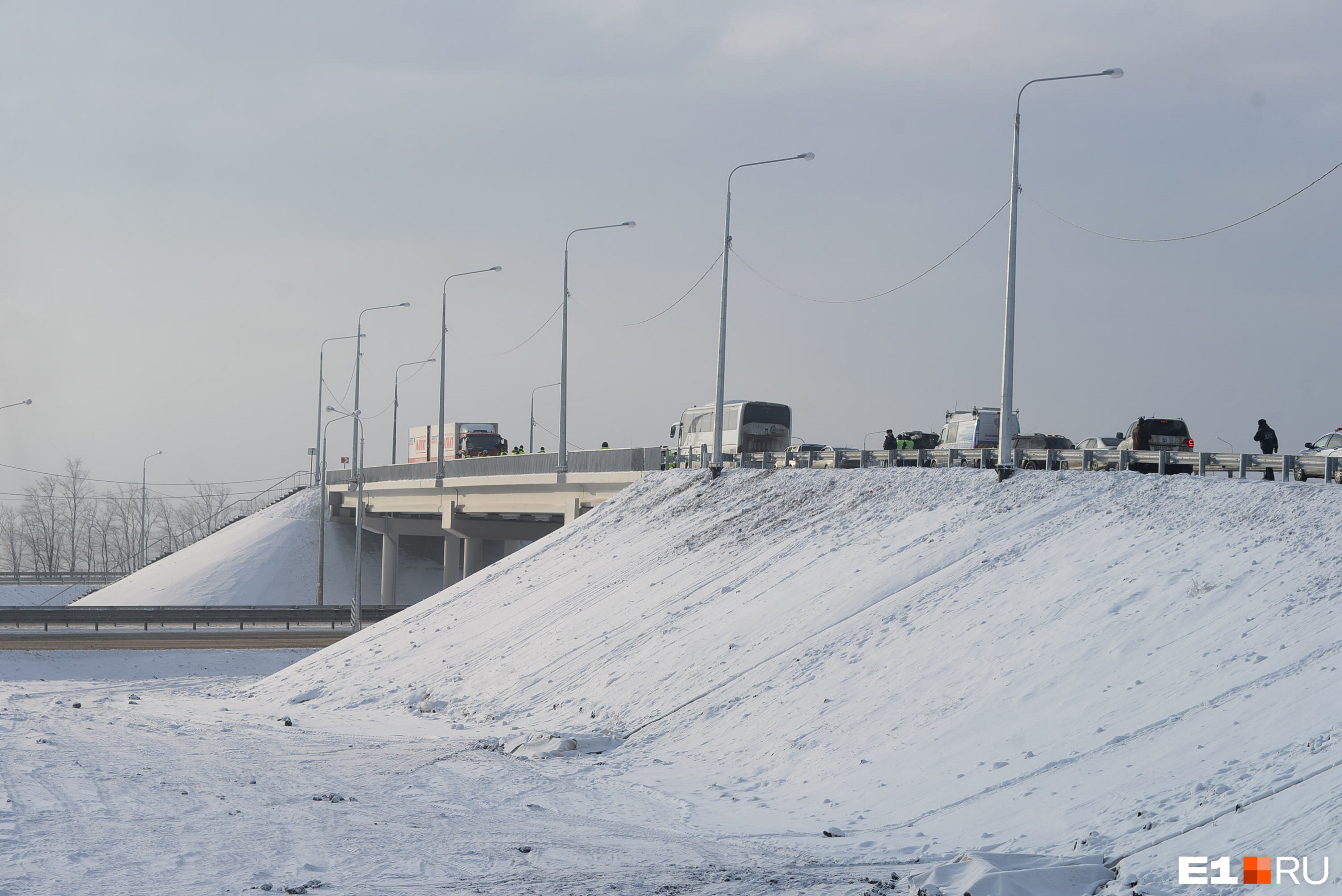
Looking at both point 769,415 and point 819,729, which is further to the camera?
point 769,415

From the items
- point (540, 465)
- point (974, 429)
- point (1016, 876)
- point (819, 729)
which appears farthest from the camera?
point (540, 465)

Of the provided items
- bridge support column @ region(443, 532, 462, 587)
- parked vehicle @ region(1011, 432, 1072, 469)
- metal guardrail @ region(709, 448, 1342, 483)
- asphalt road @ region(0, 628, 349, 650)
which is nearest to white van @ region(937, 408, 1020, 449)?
parked vehicle @ region(1011, 432, 1072, 469)

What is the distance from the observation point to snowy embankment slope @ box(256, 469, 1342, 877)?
35.0ft

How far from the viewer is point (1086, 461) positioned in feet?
73.5

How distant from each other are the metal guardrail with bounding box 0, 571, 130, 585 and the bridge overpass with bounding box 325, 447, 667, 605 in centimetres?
1730

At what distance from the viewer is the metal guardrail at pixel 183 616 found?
140 feet

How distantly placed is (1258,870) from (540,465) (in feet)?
116

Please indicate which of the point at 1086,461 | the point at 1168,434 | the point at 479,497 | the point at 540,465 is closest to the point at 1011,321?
the point at 1086,461

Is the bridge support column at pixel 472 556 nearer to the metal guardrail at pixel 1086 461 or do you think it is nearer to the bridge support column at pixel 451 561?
the bridge support column at pixel 451 561

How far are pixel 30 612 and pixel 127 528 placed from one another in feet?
338

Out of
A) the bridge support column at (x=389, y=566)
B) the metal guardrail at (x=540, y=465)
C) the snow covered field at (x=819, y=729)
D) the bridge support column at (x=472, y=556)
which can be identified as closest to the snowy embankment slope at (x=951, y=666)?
the snow covered field at (x=819, y=729)

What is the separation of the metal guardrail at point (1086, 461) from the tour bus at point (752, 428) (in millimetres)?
5750

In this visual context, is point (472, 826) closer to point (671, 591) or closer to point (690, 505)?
point (671, 591)

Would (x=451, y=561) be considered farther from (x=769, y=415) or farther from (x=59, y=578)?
(x=59, y=578)
